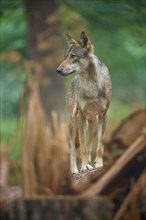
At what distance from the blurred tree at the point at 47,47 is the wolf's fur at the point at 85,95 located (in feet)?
22.2

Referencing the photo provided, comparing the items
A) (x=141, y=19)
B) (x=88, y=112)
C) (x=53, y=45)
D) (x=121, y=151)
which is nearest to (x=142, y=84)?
(x=53, y=45)

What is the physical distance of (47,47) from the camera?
1159cm

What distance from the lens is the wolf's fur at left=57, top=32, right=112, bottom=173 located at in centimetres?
222

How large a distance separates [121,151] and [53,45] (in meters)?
2.85

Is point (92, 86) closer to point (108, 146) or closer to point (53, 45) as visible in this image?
point (108, 146)

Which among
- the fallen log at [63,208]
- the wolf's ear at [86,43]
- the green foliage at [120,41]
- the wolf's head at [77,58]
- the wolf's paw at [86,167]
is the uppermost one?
the green foliage at [120,41]

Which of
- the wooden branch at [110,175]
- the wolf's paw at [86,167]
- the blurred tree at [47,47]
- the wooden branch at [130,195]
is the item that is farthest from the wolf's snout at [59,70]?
the wooden branch at [130,195]

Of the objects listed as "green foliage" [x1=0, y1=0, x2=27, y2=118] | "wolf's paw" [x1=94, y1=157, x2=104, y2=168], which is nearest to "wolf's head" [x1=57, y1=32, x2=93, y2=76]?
"wolf's paw" [x1=94, y1=157, x2=104, y2=168]

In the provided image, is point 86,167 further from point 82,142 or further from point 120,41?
point 120,41

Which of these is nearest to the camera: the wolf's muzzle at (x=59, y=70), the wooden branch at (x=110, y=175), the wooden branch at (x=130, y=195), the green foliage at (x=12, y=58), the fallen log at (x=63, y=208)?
the wolf's muzzle at (x=59, y=70)

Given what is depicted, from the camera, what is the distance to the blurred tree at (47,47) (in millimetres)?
9555

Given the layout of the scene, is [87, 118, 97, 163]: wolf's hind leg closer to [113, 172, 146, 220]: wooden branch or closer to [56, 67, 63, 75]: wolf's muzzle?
[56, 67, 63, 75]: wolf's muzzle

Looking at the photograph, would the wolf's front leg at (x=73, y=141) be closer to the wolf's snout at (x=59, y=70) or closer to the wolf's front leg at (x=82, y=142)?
the wolf's front leg at (x=82, y=142)

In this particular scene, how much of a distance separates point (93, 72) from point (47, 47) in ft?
30.8
